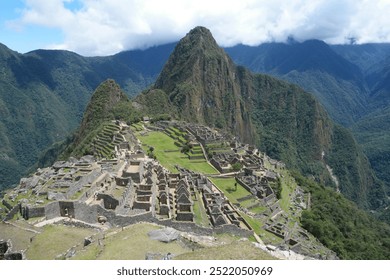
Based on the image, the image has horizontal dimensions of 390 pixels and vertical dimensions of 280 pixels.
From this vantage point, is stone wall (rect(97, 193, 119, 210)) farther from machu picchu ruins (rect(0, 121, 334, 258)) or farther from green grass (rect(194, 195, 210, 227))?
green grass (rect(194, 195, 210, 227))

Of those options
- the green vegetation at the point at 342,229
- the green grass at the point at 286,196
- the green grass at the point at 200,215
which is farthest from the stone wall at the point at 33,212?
the green vegetation at the point at 342,229

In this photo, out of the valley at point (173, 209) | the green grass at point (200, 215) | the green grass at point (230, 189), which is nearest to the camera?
the valley at point (173, 209)

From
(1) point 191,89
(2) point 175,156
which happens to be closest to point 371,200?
(1) point 191,89

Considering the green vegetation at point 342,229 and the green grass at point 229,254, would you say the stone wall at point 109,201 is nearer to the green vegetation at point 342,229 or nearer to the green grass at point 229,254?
the green grass at point 229,254

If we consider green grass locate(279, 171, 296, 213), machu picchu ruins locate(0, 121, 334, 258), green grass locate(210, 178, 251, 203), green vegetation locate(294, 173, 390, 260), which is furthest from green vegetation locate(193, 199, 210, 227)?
green vegetation locate(294, 173, 390, 260)

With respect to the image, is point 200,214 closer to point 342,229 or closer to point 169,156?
point 169,156

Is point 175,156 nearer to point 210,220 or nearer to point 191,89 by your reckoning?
point 210,220

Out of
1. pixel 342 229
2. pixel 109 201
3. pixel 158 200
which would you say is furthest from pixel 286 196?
pixel 109 201
